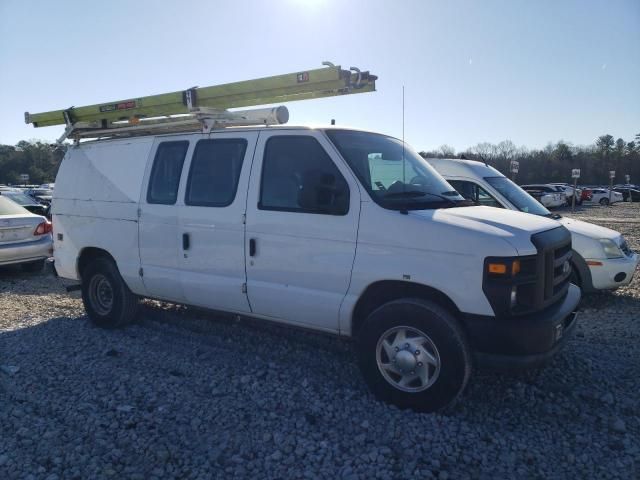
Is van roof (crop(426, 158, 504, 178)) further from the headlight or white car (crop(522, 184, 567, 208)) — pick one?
white car (crop(522, 184, 567, 208))

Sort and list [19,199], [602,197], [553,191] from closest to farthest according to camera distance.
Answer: [19,199], [553,191], [602,197]

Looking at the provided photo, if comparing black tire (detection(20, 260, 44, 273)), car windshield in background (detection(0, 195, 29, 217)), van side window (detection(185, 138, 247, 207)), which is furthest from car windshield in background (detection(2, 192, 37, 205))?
van side window (detection(185, 138, 247, 207))

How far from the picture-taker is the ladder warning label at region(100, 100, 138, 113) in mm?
5715

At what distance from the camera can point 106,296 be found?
5918 millimetres

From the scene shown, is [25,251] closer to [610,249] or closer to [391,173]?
[391,173]

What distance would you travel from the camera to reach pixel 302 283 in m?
4.16

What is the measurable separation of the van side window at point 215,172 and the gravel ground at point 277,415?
153cm

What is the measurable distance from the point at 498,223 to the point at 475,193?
12.8 feet

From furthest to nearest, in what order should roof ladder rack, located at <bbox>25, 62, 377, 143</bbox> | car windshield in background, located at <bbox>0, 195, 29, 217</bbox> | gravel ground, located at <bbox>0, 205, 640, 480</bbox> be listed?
A: car windshield in background, located at <bbox>0, 195, 29, 217</bbox>, roof ladder rack, located at <bbox>25, 62, 377, 143</bbox>, gravel ground, located at <bbox>0, 205, 640, 480</bbox>

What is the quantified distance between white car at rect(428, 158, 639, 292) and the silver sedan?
710 centimetres

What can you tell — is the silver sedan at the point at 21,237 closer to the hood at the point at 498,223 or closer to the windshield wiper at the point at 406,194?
the windshield wiper at the point at 406,194

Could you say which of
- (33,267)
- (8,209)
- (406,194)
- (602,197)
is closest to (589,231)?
(406,194)

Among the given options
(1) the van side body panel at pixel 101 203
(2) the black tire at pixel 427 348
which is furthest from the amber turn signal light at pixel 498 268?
(1) the van side body panel at pixel 101 203

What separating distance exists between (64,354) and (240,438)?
2558 mm
